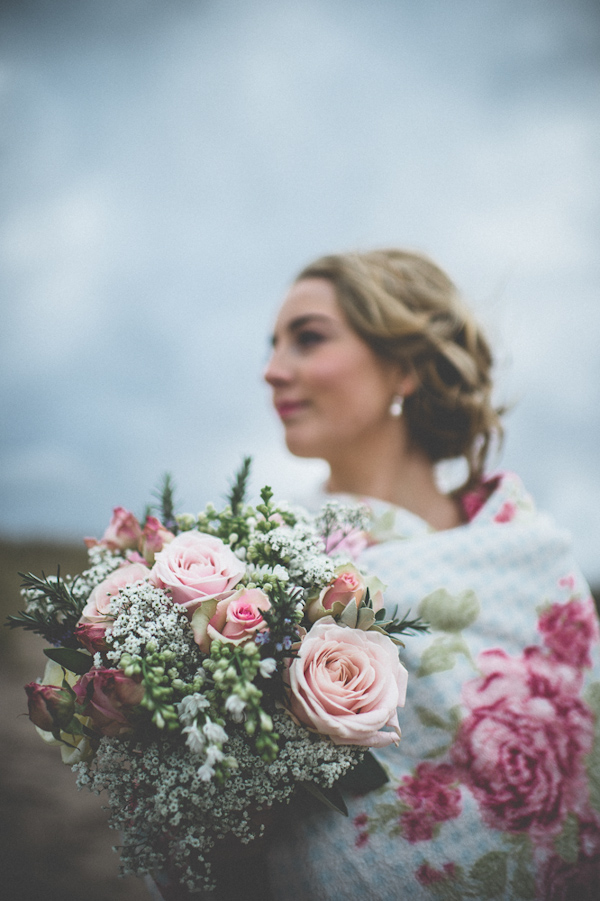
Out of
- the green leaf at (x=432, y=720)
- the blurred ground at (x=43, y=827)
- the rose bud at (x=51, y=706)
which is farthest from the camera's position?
the blurred ground at (x=43, y=827)

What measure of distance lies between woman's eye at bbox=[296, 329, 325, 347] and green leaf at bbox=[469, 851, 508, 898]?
1934 millimetres

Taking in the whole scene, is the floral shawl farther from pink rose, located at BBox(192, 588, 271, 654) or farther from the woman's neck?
pink rose, located at BBox(192, 588, 271, 654)

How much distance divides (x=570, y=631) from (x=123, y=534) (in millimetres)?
1487

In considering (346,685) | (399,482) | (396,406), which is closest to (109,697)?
(346,685)

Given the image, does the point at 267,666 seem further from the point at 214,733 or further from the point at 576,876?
the point at 576,876

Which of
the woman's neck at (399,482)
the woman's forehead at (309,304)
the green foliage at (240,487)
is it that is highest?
the woman's forehead at (309,304)

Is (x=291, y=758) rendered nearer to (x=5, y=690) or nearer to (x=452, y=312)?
(x=452, y=312)

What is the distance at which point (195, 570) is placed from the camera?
1063 mm

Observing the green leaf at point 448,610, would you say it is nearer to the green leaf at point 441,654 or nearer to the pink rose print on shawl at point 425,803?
the green leaf at point 441,654

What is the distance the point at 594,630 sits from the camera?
5.54 ft

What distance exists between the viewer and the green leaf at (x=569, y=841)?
135cm

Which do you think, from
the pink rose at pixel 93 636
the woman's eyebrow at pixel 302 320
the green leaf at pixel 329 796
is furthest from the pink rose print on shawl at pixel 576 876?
the woman's eyebrow at pixel 302 320

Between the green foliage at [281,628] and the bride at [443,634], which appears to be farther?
the bride at [443,634]

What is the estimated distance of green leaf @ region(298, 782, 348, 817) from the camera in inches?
39.7
